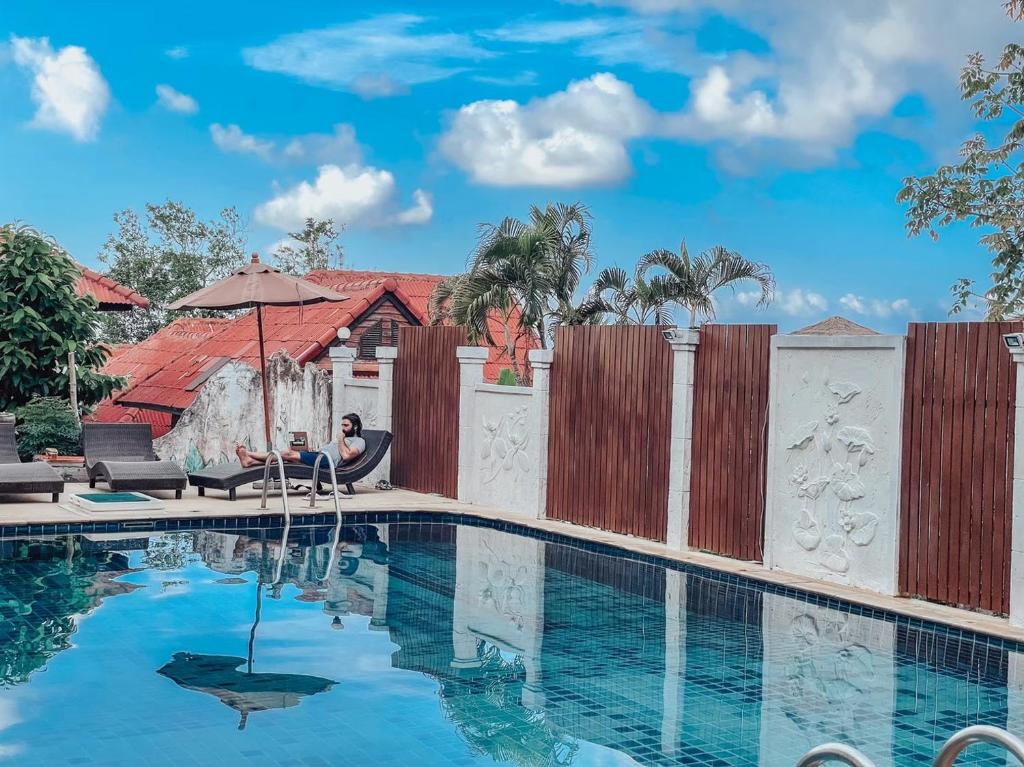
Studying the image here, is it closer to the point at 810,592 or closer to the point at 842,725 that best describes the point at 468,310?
the point at 810,592

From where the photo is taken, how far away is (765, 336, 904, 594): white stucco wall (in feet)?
30.4

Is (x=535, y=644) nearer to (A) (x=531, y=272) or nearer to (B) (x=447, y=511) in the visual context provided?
(B) (x=447, y=511)

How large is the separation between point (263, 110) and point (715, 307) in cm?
3427

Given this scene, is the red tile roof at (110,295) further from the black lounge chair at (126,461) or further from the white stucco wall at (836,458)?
the white stucco wall at (836,458)

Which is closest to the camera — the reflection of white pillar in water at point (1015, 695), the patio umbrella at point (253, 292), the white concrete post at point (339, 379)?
the reflection of white pillar in water at point (1015, 695)

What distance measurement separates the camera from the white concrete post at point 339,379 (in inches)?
672

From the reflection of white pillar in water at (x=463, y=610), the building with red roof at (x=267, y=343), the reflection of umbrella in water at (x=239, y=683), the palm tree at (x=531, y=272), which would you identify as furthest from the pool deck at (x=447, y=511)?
the building with red roof at (x=267, y=343)

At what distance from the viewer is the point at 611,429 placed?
12.3m

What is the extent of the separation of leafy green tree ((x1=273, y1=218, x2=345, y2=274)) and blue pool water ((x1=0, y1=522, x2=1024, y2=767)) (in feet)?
109

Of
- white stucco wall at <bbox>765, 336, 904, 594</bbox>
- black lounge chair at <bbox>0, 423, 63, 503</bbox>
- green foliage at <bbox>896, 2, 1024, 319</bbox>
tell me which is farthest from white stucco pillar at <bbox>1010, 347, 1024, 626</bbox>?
green foliage at <bbox>896, 2, 1024, 319</bbox>

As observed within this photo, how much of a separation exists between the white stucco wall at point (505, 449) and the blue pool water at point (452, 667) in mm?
2639

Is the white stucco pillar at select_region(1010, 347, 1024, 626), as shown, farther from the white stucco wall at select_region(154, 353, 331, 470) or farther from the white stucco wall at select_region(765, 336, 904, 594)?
the white stucco wall at select_region(154, 353, 331, 470)

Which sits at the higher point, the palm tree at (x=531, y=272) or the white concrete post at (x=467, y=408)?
the palm tree at (x=531, y=272)

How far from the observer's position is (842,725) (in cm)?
623
